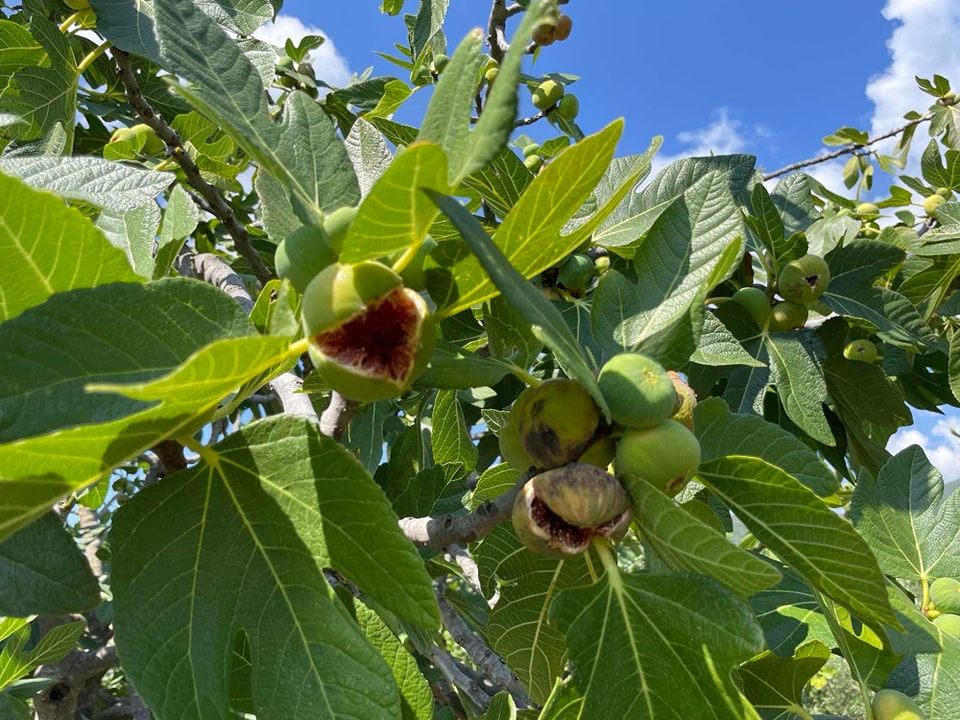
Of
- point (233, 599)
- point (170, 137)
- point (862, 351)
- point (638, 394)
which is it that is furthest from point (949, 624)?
point (170, 137)

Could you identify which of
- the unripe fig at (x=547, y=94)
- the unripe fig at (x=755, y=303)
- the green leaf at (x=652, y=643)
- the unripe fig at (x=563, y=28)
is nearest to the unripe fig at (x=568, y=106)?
the unripe fig at (x=547, y=94)

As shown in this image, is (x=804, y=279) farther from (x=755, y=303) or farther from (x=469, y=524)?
(x=469, y=524)

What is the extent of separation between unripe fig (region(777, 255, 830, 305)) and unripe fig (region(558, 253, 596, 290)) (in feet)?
2.07

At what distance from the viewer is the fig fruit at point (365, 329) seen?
0.75 m

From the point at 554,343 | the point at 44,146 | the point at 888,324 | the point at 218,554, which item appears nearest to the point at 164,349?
the point at 218,554

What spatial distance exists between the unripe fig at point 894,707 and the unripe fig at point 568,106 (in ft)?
8.47

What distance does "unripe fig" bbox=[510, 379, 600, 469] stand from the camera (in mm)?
922

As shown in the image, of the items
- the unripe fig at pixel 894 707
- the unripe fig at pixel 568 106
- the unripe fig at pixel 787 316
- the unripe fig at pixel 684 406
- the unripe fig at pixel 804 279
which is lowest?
the unripe fig at pixel 894 707

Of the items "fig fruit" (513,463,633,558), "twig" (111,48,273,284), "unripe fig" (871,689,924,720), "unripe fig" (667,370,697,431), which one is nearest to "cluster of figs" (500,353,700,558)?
"fig fruit" (513,463,633,558)

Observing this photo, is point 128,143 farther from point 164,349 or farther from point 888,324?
point 888,324

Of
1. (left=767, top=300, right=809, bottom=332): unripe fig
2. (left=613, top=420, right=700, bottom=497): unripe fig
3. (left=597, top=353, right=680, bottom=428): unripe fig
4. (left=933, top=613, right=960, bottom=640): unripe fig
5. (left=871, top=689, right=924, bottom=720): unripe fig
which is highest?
(left=767, top=300, right=809, bottom=332): unripe fig

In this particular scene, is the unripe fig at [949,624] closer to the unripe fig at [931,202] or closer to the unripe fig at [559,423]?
the unripe fig at [559,423]

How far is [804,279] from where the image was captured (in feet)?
7.09

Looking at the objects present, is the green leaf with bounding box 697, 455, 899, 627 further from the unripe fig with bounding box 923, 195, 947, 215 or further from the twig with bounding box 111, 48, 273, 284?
the unripe fig with bounding box 923, 195, 947, 215
